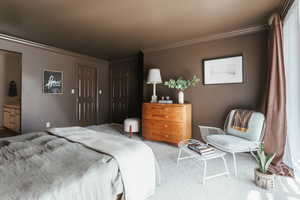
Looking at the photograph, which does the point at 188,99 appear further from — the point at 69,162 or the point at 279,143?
the point at 69,162

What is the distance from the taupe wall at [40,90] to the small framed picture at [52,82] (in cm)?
11

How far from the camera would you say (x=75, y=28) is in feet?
9.86

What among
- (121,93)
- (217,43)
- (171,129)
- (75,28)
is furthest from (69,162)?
(121,93)

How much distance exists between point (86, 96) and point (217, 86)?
158 inches

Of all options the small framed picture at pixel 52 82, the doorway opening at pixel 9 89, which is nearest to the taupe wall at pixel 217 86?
the small framed picture at pixel 52 82

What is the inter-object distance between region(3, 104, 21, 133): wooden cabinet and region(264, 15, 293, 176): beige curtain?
5.30 metres

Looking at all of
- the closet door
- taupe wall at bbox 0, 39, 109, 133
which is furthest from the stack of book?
taupe wall at bbox 0, 39, 109, 133

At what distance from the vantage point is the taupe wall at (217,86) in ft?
9.41

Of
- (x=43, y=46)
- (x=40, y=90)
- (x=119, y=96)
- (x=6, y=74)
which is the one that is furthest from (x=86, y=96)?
(x=6, y=74)

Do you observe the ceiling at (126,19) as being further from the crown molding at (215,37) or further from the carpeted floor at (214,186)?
the carpeted floor at (214,186)

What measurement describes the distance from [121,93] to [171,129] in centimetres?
277

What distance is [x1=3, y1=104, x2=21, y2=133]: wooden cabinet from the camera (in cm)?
390

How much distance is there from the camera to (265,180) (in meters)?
1.75

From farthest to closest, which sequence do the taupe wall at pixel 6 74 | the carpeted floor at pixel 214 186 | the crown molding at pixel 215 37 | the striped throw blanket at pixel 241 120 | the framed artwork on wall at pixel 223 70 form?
1. the taupe wall at pixel 6 74
2. the framed artwork on wall at pixel 223 70
3. the crown molding at pixel 215 37
4. the striped throw blanket at pixel 241 120
5. the carpeted floor at pixel 214 186
